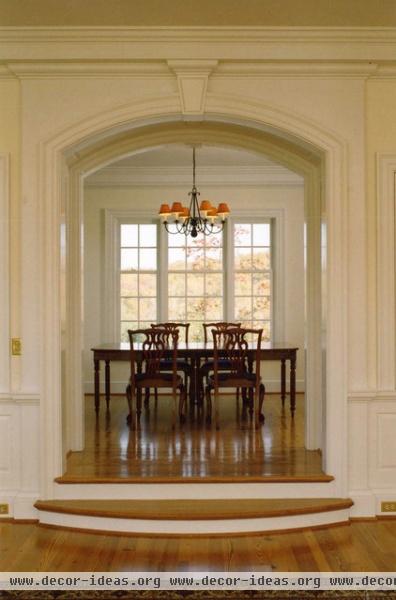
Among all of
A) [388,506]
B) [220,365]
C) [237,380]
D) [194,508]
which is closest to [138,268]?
[220,365]

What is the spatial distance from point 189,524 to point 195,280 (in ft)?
16.8

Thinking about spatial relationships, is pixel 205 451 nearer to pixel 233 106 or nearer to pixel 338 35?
pixel 233 106

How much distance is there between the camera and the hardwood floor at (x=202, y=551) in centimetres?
353

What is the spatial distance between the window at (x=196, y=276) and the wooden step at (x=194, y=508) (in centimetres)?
458

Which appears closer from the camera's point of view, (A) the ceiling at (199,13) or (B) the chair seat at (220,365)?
(A) the ceiling at (199,13)

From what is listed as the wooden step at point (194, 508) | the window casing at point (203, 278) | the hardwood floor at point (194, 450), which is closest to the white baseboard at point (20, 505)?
the wooden step at point (194, 508)

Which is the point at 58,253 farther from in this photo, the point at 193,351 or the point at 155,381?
the point at 193,351

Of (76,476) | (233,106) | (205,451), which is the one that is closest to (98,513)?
(76,476)

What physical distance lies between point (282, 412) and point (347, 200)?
3.44 meters

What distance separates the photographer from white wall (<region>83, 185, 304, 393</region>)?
8648 mm

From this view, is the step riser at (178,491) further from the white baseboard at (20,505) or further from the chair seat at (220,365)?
the chair seat at (220,365)

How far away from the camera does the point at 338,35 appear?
165 inches

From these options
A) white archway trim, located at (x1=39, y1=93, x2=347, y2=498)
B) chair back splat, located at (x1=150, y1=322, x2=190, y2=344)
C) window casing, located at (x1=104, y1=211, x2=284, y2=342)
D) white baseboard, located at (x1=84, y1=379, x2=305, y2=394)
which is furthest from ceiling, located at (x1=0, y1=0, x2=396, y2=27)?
white baseboard, located at (x1=84, y1=379, x2=305, y2=394)

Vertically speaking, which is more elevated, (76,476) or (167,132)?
(167,132)
